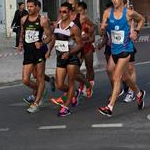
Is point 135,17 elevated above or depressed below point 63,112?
above

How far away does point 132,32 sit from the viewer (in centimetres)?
884

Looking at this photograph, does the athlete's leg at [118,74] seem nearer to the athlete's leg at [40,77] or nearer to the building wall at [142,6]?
the athlete's leg at [40,77]

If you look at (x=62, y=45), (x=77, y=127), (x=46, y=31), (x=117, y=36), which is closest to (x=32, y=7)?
(x=46, y=31)

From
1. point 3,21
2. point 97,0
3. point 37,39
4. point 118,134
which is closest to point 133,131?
point 118,134

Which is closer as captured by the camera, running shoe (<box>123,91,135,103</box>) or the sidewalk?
running shoe (<box>123,91,135,103</box>)

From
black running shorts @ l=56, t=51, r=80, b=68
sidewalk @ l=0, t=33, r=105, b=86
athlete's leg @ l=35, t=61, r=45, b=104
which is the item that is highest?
black running shorts @ l=56, t=51, r=80, b=68

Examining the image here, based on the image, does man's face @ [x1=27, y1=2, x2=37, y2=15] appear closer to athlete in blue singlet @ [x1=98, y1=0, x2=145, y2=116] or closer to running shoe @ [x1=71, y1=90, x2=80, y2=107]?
athlete in blue singlet @ [x1=98, y1=0, x2=145, y2=116]

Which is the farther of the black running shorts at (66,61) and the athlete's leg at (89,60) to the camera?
the athlete's leg at (89,60)

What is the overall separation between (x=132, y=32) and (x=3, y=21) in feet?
66.9

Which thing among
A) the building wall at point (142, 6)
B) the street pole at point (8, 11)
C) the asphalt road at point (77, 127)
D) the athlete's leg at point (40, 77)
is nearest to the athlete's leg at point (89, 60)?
the asphalt road at point (77, 127)

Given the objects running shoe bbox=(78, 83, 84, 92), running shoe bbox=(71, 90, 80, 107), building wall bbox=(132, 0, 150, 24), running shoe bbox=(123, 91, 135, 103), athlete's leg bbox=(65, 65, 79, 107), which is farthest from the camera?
building wall bbox=(132, 0, 150, 24)

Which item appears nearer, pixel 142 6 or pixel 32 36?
pixel 32 36

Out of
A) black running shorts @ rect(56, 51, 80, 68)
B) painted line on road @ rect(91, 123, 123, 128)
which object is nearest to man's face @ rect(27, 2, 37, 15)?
black running shorts @ rect(56, 51, 80, 68)

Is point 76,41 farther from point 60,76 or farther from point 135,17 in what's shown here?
point 135,17
